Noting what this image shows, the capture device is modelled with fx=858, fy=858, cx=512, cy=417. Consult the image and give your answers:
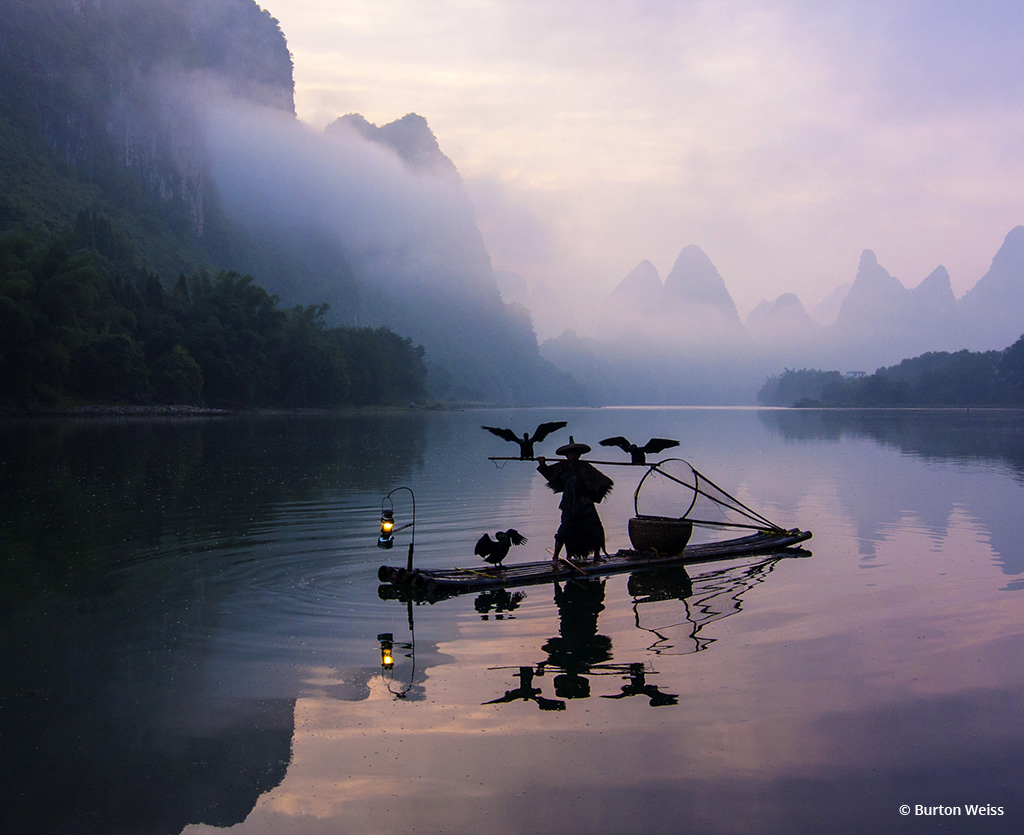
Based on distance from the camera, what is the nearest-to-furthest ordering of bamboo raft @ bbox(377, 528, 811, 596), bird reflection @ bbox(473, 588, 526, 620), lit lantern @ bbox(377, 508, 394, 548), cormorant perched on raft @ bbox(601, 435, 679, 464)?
lit lantern @ bbox(377, 508, 394, 548) < bird reflection @ bbox(473, 588, 526, 620) < bamboo raft @ bbox(377, 528, 811, 596) < cormorant perched on raft @ bbox(601, 435, 679, 464)

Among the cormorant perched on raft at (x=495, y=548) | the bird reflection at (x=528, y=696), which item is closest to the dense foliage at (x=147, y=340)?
the cormorant perched on raft at (x=495, y=548)

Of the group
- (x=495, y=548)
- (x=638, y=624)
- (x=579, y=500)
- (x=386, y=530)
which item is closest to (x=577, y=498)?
(x=579, y=500)

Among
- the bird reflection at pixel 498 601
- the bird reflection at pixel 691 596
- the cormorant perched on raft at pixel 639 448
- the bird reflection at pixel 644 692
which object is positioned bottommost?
the bird reflection at pixel 498 601

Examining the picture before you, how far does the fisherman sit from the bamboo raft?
1.36 feet

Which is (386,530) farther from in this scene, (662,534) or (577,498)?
(662,534)

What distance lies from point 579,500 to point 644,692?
6.23 m

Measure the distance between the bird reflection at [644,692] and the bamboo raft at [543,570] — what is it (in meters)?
4.28

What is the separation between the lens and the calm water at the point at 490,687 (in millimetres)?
6520

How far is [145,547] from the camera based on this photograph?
16.5 meters

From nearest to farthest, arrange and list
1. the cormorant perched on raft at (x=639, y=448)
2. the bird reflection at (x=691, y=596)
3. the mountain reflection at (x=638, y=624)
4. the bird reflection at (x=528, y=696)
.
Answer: the bird reflection at (x=528, y=696)
the mountain reflection at (x=638, y=624)
the bird reflection at (x=691, y=596)
the cormorant perched on raft at (x=639, y=448)

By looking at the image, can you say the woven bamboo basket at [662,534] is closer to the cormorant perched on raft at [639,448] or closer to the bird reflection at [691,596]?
the bird reflection at [691,596]

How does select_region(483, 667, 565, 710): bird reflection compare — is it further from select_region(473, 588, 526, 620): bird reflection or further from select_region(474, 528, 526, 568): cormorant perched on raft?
select_region(474, 528, 526, 568): cormorant perched on raft

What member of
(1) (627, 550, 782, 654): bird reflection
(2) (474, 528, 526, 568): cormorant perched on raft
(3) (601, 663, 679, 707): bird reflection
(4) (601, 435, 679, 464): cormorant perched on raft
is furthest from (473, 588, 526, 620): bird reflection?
(4) (601, 435, 679, 464): cormorant perched on raft

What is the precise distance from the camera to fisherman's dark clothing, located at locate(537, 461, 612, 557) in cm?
1479
